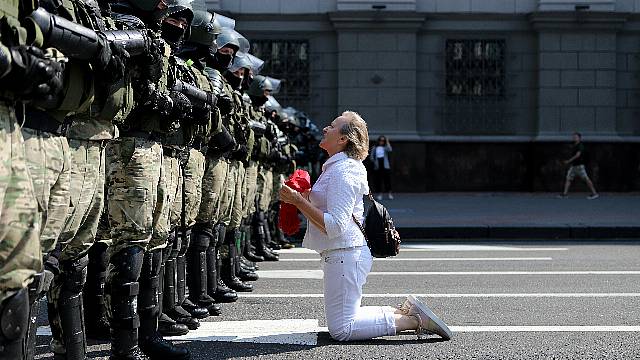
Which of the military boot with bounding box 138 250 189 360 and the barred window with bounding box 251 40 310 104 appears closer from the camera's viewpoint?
the military boot with bounding box 138 250 189 360

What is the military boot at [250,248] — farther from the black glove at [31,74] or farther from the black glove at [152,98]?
the black glove at [31,74]

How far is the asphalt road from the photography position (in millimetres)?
6199

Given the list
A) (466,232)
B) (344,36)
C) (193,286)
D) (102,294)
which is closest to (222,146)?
(193,286)

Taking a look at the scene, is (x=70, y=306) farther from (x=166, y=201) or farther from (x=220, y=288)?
(x=220, y=288)

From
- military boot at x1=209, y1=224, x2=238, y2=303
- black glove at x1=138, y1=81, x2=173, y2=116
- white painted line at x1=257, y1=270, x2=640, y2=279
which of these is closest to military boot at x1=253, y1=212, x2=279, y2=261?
white painted line at x1=257, y1=270, x2=640, y2=279

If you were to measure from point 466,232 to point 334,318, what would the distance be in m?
10.1

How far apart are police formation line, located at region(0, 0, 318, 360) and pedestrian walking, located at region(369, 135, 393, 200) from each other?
1600cm

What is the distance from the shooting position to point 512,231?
53.7 ft

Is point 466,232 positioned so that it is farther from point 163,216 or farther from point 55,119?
point 55,119

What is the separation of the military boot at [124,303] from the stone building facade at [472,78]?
2171cm

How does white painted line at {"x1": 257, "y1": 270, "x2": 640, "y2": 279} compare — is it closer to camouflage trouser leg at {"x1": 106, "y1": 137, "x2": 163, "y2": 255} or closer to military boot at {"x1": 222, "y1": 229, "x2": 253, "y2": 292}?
military boot at {"x1": 222, "y1": 229, "x2": 253, "y2": 292}

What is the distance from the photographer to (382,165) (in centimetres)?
2523

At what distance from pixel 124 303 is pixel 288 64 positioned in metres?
22.6

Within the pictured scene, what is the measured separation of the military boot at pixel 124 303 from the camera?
5293 millimetres
